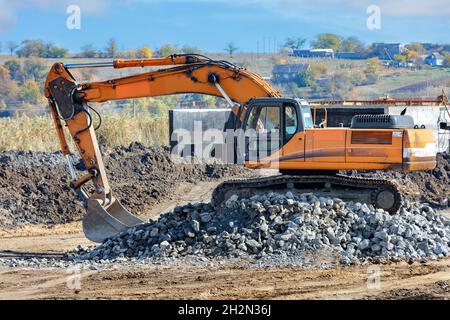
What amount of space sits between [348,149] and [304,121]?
93 cm

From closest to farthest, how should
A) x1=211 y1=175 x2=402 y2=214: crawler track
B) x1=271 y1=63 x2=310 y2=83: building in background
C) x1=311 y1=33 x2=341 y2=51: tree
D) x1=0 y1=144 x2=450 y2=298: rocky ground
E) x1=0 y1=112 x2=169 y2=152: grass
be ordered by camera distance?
x1=0 y1=144 x2=450 y2=298: rocky ground, x1=211 y1=175 x2=402 y2=214: crawler track, x1=0 y1=112 x2=169 y2=152: grass, x1=271 y1=63 x2=310 y2=83: building in background, x1=311 y1=33 x2=341 y2=51: tree

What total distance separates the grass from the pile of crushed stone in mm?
16428

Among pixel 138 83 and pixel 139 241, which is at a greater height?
pixel 138 83

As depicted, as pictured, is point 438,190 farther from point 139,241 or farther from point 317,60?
point 317,60

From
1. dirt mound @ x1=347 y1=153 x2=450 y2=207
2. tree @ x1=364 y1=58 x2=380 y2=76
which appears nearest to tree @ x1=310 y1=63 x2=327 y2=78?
tree @ x1=364 y1=58 x2=380 y2=76

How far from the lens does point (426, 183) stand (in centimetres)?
2812

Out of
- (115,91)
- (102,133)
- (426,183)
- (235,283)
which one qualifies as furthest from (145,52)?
(235,283)

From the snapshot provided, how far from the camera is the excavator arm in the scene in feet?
58.9

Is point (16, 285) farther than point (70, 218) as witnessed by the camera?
No

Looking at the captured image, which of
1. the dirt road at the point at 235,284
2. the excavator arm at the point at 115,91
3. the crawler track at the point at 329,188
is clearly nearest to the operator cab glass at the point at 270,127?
the excavator arm at the point at 115,91

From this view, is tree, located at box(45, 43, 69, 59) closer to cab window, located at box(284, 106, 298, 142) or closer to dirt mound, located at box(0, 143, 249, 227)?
dirt mound, located at box(0, 143, 249, 227)

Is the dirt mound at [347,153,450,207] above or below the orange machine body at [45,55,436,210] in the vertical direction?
below
